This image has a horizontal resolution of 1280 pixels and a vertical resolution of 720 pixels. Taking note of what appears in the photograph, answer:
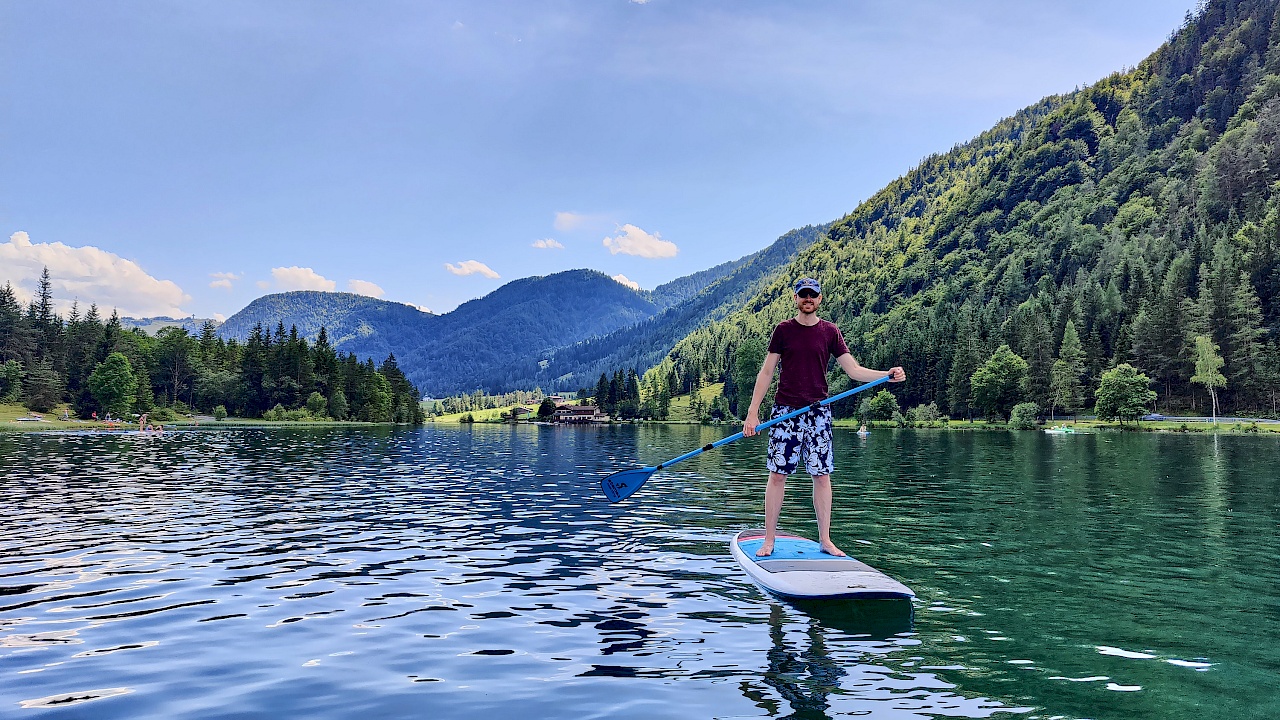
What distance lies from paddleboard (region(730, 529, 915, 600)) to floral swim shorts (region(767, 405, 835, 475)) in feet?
5.57

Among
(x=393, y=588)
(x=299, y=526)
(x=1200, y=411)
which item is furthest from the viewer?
(x=1200, y=411)

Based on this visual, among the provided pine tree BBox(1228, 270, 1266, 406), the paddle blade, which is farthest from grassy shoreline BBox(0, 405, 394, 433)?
pine tree BBox(1228, 270, 1266, 406)

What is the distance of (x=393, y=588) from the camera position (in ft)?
46.1

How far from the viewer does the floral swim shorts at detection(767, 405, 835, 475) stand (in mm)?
13617

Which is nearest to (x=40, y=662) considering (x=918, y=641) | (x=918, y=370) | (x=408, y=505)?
(x=918, y=641)

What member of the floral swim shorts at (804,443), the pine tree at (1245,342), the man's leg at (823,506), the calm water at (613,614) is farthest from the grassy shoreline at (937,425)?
the floral swim shorts at (804,443)

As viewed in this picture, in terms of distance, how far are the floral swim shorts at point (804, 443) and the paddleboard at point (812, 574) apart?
1.70 metres

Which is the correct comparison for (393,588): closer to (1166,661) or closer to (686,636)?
(686,636)

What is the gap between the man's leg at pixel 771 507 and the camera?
45.7 feet

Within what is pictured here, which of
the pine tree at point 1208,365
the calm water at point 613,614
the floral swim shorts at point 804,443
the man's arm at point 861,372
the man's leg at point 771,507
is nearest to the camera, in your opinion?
the calm water at point 613,614

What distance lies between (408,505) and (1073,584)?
73.6ft

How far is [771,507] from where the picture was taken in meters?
14.2

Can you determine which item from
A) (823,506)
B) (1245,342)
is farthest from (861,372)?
(1245,342)

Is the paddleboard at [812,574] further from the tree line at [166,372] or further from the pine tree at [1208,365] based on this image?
the tree line at [166,372]
